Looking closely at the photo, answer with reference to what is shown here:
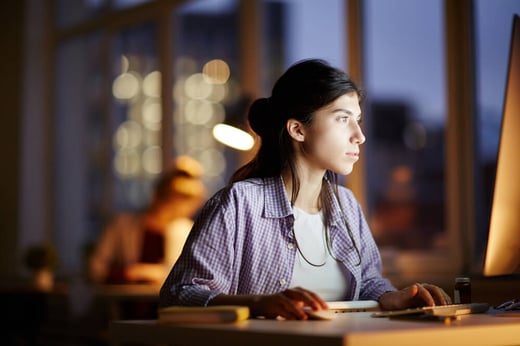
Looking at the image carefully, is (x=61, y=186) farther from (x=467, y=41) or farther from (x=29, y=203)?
(x=467, y=41)

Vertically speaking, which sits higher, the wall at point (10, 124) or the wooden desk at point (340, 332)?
the wall at point (10, 124)

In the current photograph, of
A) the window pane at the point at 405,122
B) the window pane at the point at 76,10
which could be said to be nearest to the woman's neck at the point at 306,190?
the window pane at the point at 405,122

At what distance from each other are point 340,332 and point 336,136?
2.50ft

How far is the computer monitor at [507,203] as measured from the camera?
2.06 meters

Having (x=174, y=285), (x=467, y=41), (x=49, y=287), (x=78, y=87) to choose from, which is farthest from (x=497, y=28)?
(x=78, y=87)

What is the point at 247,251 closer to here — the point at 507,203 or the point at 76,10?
the point at 507,203

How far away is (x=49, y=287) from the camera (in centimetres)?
552

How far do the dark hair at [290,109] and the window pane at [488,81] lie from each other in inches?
82.5

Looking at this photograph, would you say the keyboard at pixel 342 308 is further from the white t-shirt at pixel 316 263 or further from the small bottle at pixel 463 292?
the small bottle at pixel 463 292

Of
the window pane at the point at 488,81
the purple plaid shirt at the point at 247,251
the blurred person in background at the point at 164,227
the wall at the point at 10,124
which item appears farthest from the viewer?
the wall at the point at 10,124

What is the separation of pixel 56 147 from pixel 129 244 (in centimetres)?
195

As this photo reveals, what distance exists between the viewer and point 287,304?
1.71m

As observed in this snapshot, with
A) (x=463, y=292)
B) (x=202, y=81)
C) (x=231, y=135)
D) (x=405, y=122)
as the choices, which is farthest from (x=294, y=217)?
(x=202, y=81)

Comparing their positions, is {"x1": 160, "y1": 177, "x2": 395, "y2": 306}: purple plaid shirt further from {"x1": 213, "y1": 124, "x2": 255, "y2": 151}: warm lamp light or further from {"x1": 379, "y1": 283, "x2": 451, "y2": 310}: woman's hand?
{"x1": 213, "y1": 124, "x2": 255, "y2": 151}: warm lamp light
